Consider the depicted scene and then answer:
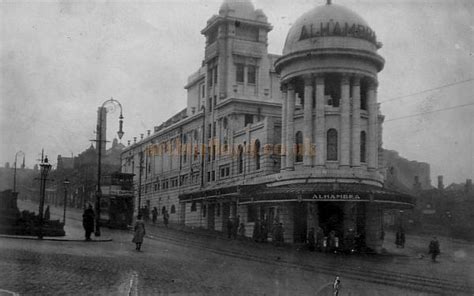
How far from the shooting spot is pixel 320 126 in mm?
38344

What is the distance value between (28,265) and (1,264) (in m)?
0.67

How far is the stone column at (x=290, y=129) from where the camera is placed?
39.7m

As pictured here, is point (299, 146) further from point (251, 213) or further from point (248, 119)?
point (248, 119)

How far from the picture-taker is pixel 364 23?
3906 cm

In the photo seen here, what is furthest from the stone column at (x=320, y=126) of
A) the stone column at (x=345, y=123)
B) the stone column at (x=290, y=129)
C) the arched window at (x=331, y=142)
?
the stone column at (x=290, y=129)

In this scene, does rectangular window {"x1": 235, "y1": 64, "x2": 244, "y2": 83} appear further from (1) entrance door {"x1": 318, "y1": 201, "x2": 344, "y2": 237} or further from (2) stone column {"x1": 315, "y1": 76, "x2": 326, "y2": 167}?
(1) entrance door {"x1": 318, "y1": 201, "x2": 344, "y2": 237}

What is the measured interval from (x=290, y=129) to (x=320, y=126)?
2.38 meters

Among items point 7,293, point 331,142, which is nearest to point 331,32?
point 331,142

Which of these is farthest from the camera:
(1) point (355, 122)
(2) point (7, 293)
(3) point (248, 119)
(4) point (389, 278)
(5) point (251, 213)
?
(3) point (248, 119)

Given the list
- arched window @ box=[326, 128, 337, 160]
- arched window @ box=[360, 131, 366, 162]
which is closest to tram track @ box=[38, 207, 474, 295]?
arched window @ box=[326, 128, 337, 160]

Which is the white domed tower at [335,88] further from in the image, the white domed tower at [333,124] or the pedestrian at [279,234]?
the pedestrian at [279,234]

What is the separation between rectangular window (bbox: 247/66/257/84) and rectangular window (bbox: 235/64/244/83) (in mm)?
755

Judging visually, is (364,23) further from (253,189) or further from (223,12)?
(223,12)

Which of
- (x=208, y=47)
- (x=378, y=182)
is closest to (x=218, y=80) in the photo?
(x=208, y=47)
